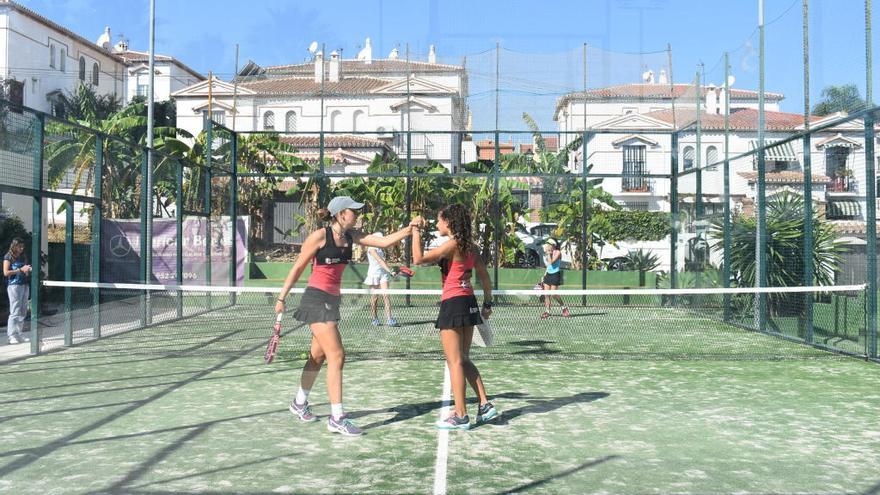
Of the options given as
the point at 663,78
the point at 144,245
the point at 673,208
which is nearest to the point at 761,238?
the point at 673,208

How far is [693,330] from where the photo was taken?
14.3 meters

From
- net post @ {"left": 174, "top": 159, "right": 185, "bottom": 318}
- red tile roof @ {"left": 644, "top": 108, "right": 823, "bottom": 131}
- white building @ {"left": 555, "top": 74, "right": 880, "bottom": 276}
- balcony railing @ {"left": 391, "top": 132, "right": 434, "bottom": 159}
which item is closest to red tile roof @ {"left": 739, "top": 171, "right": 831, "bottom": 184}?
white building @ {"left": 555, "top": 74, "right": 880, "bottom": 276}

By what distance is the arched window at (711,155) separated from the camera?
57.1 feet

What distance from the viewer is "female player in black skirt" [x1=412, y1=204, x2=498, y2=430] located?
6.65 meters

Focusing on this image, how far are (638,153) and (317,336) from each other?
13590 mm

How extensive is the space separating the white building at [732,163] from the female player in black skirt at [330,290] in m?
7.38

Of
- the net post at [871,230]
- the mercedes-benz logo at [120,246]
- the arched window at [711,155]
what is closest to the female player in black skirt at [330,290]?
the net post at [871,230]

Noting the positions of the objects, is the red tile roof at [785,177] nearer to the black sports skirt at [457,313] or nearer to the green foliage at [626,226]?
the green foliage at [626,226]

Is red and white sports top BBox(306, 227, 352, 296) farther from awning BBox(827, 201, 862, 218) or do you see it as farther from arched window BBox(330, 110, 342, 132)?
arched window BBox(330, 110, 342, 132)

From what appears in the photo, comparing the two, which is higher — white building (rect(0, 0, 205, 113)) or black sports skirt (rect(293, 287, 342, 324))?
white building (rect(0, 0, 205, 113))

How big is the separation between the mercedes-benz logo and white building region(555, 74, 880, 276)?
30.9ft

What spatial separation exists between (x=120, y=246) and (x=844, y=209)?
36.3ft

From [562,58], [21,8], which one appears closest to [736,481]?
[562,58]

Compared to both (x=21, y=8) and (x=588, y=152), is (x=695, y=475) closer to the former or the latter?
(x=588, y=152)
